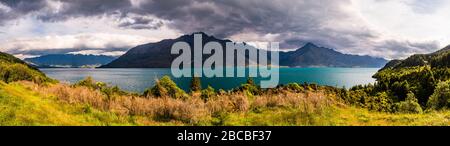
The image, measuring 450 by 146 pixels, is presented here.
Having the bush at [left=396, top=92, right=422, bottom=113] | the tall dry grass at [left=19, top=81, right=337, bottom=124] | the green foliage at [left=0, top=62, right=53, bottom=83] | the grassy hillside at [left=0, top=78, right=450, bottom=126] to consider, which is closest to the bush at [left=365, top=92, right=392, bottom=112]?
the bush at [left=396, top=92, right=422, bottom=113]

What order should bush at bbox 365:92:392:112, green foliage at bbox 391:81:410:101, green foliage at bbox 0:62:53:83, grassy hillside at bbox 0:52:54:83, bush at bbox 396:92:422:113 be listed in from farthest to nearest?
green foliage at bbox 391:81:410:101
grassy hillside at bbox 0:52:54:83
green foliage at bbox 0:62:53:83
bush at bbox 396:92:422:113
bush at bbox 365:92:392:112

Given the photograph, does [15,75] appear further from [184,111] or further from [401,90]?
[184,111]

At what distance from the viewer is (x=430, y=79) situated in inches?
5148

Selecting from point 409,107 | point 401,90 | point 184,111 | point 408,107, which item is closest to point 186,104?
point 184,111

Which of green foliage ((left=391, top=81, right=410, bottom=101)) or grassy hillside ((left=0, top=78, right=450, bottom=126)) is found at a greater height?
grassy hillside ((left=0, top=78, right=450, bottom=126))

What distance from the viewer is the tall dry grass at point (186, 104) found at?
19.2 metres

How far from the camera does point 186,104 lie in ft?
63.6

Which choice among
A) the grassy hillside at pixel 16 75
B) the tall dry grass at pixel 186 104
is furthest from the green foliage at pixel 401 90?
the tall dry grass at pixel 186 104

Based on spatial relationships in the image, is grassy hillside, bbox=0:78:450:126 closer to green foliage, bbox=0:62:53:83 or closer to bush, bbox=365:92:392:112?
bush, bbox=365:92:392:112

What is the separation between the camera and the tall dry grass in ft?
63.1

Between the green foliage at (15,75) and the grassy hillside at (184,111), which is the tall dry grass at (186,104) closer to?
the grassy hillside at (184,111)
